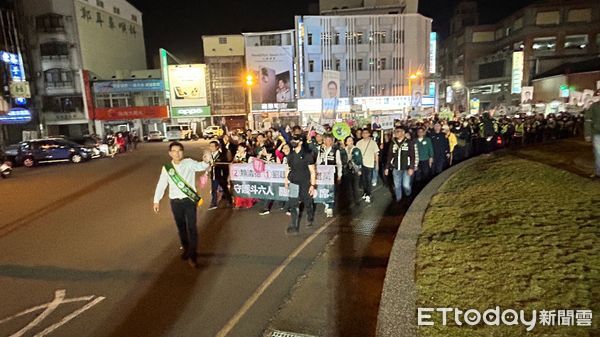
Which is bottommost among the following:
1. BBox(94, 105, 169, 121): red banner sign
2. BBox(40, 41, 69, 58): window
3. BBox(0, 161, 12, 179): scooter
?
BBox(0, 161, 12, 179): scooter

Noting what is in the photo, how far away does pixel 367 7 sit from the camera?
56188 mm

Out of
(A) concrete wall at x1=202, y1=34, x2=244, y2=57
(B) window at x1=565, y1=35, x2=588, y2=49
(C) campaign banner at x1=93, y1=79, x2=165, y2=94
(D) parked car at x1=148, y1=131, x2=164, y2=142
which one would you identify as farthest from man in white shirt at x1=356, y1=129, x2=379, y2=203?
(B) window at x1=565, y1=35, x2=588, y2=49

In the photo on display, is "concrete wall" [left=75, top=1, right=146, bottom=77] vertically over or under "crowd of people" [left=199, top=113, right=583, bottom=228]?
over

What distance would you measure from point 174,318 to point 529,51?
69.0m

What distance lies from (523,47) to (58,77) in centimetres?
6736

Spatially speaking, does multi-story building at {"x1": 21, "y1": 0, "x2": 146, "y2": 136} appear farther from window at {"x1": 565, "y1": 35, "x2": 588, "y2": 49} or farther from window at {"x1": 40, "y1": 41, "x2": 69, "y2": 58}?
window at {"x1": 565, "y1": 35, "x2": 588, "y2": 49}

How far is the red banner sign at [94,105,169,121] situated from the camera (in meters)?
50.3

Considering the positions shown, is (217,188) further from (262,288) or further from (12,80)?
(12,80)

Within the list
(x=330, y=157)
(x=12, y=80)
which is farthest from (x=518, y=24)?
(x=12, y=80)

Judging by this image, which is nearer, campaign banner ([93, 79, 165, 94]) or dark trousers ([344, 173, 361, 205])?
dark trousers ([344, 173, 361, 205])

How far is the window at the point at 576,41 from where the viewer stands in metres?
56.3

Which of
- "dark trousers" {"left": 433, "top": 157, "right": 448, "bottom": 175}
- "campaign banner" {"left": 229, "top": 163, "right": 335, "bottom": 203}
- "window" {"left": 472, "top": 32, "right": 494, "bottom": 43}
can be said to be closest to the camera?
"campaign banner" {"left": 229, "top": 163, "right": 335, "bottom": 203}

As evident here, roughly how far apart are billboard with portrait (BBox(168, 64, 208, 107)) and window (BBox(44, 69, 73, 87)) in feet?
40.9

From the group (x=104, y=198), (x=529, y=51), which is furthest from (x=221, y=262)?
(x=529, y=51)
